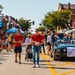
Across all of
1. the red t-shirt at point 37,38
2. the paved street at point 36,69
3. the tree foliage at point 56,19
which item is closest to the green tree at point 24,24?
the tree foliage at point 56,19

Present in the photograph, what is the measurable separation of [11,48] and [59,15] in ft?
209

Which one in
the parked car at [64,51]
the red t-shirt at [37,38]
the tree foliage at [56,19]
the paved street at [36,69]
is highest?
the tree foliage at [56,19]

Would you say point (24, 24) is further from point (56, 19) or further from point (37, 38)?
point (37, 38)

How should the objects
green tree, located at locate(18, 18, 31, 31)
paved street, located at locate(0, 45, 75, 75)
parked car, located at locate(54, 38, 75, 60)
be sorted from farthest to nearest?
1. green tree, located at locate(18, 18, 31, 31)
2. parked car, located at locate(54, 38, 75, 60)
3. paved street, located at locate(0, 45, 75, 75)

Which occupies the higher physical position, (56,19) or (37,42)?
(56,19)

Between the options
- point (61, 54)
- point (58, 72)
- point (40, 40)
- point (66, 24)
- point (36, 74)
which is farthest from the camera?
point (66, 24)

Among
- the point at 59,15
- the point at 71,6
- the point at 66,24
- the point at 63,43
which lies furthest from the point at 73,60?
the point at 71,6

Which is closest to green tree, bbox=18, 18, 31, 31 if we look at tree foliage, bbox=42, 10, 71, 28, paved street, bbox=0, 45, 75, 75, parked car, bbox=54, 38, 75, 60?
tree foliage, bbox=42, 10, 71, 28

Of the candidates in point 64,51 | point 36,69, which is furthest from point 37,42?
point 64,51

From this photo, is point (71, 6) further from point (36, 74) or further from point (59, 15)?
point (36, 74)

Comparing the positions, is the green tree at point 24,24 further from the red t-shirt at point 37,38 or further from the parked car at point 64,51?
the red t-shirt at point 37,38

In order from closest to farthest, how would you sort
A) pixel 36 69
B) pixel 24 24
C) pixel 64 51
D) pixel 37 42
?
pixel 36 69
pixel 37 42
pixel 64 51
pixel 24 24

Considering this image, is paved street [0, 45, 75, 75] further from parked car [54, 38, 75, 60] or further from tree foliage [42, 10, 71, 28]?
tree foliage [42, 10, 71, 28]

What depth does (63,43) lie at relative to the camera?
20.8 metres
